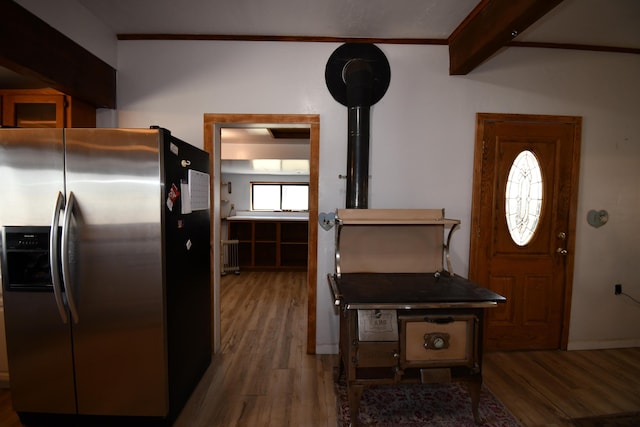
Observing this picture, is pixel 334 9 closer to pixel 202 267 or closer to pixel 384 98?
pixel 384 98

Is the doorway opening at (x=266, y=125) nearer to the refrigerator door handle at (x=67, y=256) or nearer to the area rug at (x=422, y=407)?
the area rug at (x=422, y=407)

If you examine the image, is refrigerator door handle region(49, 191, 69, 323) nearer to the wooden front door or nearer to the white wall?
the white wall

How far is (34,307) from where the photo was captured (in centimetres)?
163

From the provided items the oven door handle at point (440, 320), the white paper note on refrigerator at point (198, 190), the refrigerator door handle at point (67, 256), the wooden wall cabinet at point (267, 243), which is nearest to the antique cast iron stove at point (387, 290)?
the oven door handle at point (440, 320)

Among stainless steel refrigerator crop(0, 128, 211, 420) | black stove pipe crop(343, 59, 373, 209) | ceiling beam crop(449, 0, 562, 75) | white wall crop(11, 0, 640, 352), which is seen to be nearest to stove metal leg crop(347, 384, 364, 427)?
white wall crop(11, 0, 640, 352)

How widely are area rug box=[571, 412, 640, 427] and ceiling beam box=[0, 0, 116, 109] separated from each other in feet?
12.3

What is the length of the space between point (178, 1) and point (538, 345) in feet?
12.7

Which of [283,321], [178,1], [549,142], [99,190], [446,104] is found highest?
[178,1]

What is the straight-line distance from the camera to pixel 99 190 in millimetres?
1589

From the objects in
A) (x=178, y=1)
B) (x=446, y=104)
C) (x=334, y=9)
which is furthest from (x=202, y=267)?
(x=446, y=104)

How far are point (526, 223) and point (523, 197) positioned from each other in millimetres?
228

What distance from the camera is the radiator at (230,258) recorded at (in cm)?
505

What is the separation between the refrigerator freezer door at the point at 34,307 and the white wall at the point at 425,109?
33.0 inches

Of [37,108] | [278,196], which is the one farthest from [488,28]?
[278,196]
